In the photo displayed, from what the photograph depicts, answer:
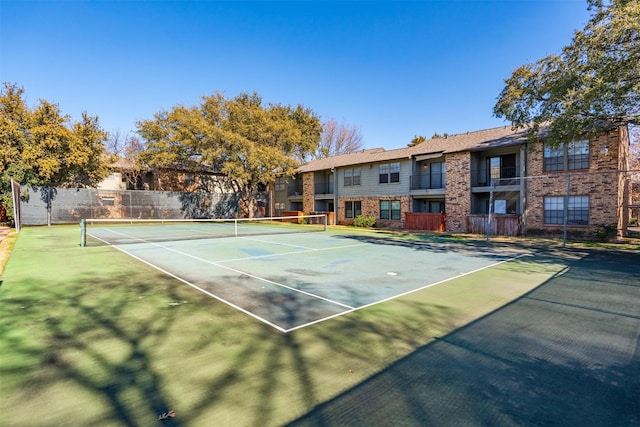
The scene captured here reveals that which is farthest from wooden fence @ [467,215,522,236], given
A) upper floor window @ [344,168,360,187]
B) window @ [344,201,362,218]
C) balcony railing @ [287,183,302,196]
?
balcony railing @ [287,183,302,196]

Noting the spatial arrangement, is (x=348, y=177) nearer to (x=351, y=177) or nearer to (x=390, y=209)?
(x=351, y=177)

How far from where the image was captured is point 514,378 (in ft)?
11.6

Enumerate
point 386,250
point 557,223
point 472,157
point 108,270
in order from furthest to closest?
1. point 472,157
2. point 557,223
3. point 386,250
4. point 108,270

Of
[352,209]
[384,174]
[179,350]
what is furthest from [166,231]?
[179,350]

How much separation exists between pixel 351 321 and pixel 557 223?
19173 millimetres

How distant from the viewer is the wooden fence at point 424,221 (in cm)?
2411

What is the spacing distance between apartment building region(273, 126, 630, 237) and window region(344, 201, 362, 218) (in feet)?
0.31

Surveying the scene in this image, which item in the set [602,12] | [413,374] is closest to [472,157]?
[602,12]

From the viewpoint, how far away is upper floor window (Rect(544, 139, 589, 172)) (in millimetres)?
18688

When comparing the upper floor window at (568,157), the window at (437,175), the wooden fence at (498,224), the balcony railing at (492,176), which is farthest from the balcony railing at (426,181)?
the upper floor window at (568,157)

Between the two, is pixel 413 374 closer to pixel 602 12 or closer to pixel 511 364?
pixel 511 364

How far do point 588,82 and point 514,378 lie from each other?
12.5m

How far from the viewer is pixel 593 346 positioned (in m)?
4.34

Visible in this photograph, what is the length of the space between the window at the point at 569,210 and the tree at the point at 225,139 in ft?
66.3
